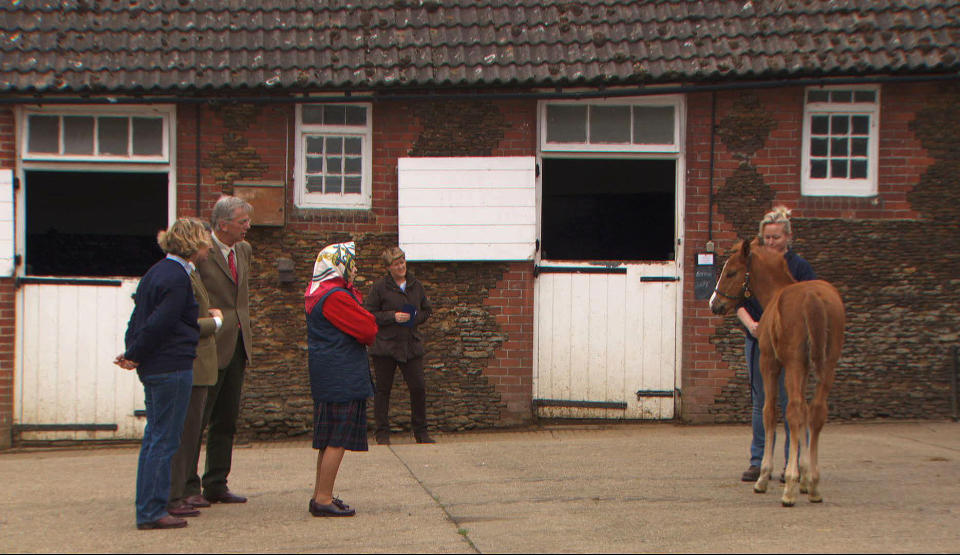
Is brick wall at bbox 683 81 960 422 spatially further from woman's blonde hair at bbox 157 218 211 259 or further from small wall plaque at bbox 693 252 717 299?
woman's blonde hair at bbox 157 218 211 259

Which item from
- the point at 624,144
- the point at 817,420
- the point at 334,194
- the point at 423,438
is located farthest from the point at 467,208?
the point at 817,420

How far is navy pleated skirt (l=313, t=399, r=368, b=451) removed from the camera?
660 centimetres

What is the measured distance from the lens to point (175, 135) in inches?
436

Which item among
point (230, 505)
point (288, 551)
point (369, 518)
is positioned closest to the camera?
point (288, 551)

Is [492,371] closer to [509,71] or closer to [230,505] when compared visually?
[509,71]

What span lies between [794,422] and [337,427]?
2952mm

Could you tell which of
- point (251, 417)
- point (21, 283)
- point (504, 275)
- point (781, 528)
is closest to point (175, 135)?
point (21, 283)

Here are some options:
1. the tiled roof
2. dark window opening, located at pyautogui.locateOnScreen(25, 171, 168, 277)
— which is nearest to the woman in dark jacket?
the tiled roof

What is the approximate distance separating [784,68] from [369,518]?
6.43 m

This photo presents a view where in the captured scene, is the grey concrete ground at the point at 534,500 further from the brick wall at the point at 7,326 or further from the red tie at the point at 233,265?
the red tie at the point at 233,265

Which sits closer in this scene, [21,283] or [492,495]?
[492,495]

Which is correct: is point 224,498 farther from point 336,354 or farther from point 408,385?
point 408,385

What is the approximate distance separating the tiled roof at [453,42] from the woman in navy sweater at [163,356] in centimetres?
458

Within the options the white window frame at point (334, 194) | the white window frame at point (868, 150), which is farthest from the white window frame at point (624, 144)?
the white window frame at point (334, 194)
